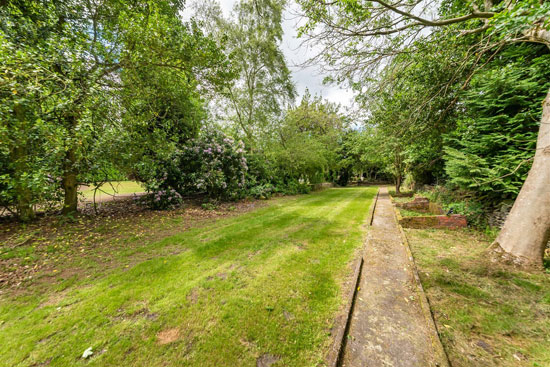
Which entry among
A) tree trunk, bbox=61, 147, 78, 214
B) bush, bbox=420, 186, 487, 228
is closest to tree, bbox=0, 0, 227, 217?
tree trunk, bbox=61, 147, 78, 214

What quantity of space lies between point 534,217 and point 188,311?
5.67 m

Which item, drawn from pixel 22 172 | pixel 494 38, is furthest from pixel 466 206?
pixel 22 172

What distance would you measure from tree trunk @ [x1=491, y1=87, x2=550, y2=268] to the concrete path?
68.0 inches

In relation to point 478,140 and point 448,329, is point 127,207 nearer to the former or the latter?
point 448,329

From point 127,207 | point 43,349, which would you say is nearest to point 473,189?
point 43,349

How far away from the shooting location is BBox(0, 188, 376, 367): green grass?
1786mm

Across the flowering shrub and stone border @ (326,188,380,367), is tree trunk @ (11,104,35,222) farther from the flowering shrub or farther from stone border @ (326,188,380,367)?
stone border @ (326,188,380,367)

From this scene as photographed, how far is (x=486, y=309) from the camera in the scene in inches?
90.5

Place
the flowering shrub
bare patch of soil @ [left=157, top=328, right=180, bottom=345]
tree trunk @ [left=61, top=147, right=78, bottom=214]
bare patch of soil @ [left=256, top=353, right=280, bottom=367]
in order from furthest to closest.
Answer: the flowering shrub < tree trunk @ [left=61, top=147, right=78, bottom=214] < bare patch of soil @ [left=157, top=328, right=180, bottom=345] < bare patch of soil @ [left=256, top=353, right=280, bottom=367]

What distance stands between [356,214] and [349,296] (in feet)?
18.2

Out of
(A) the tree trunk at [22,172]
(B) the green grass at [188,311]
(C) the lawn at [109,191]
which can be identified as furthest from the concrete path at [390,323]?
(C) the lawn at [109,191]

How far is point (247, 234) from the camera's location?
516cm

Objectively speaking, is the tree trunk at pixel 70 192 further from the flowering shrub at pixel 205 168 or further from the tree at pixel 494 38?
the tree at pixel 494 38

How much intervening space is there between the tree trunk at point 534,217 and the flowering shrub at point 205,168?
8.83 m
